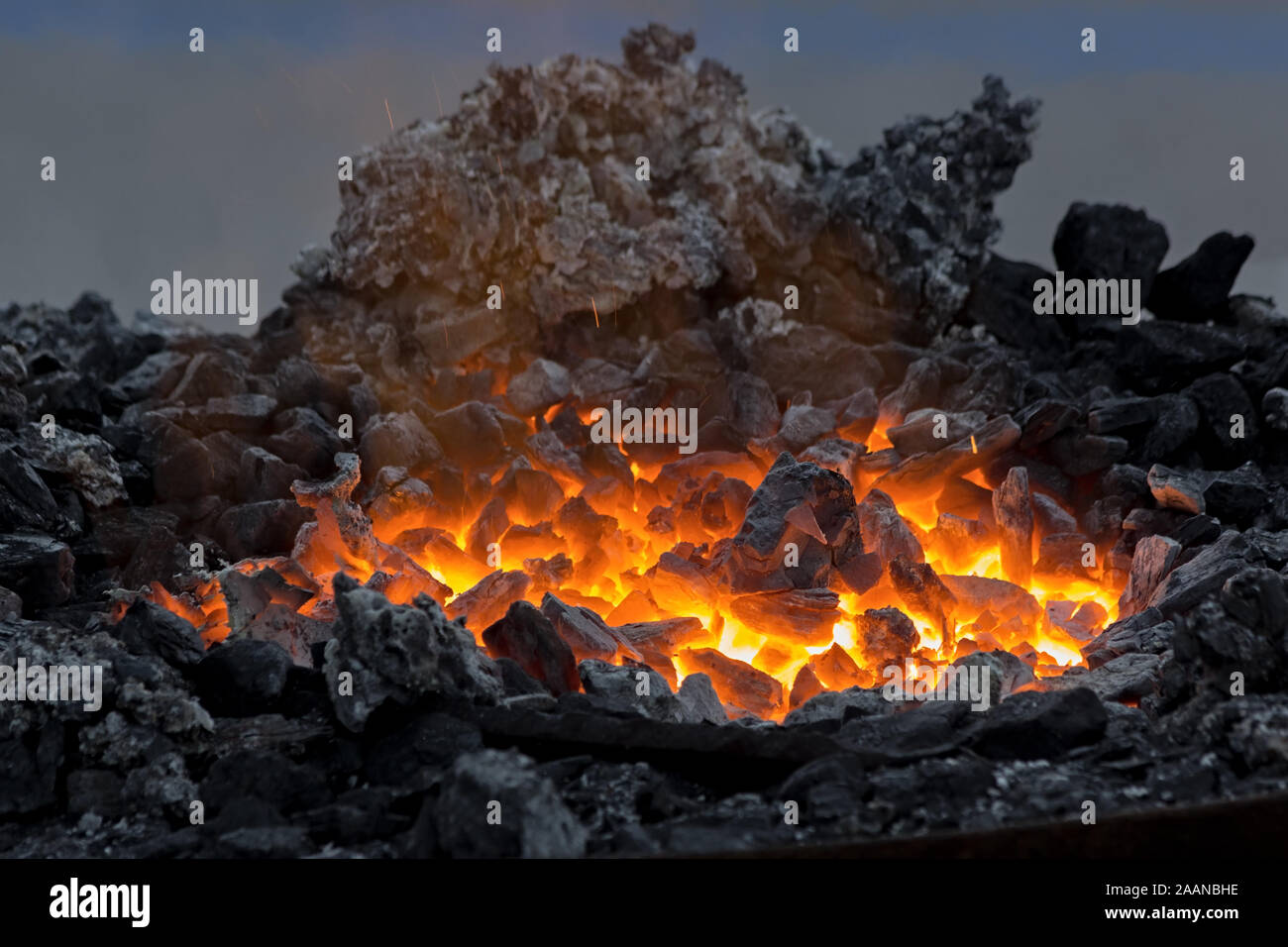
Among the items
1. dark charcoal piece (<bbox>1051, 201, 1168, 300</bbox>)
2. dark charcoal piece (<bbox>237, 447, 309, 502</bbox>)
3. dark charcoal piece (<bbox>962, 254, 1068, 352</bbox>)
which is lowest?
dark charcoal piece (<bbox>237, 447, 309, 502</bbox>)

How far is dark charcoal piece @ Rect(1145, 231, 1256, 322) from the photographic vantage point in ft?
37.3

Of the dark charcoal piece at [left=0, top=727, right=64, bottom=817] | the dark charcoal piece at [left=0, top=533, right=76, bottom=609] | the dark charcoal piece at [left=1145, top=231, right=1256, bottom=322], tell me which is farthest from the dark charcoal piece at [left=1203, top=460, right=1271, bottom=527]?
the dark charcoal piece at [left=0, top=533, right=76, bottom=609]

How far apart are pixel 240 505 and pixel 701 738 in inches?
216

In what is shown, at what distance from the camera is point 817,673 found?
6969mm

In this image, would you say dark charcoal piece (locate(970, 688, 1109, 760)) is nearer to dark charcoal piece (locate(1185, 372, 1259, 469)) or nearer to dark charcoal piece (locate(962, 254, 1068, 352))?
dark charcoal piece (locate(1185, 372, 1259, 469))

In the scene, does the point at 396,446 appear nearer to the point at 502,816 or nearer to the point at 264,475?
the point at 264,475

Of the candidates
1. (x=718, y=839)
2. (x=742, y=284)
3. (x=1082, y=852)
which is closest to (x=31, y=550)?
(x=718, y=839)

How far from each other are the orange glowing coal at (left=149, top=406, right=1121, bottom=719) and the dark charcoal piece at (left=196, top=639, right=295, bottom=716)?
1.05 meters

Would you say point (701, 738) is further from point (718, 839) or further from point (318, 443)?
point (318, 443)

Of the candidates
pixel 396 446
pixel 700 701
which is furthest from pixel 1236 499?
pixel 396 446
